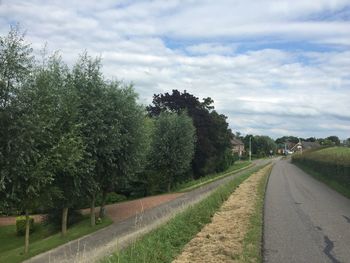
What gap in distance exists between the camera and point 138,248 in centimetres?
991

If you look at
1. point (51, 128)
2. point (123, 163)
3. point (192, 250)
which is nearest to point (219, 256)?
point (192, 250)

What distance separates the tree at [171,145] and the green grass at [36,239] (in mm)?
14665

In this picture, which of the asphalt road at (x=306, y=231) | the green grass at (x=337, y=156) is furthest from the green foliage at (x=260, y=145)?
the asphalt road at (x=306, y=231)

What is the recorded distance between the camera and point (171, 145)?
143ft

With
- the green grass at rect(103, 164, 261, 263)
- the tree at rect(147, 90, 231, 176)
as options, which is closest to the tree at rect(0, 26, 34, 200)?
the green grass at rect(103, 164, 261, 263)

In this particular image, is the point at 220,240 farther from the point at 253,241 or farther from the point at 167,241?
the point at 167,241

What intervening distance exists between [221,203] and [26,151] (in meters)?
7.83

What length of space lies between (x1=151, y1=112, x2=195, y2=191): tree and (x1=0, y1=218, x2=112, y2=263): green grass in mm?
14665

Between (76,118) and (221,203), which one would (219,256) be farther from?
(76,118)

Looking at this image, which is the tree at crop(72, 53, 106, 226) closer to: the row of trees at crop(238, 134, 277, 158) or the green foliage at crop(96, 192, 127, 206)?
the green foliage at crop(96, 192, 127, 206)

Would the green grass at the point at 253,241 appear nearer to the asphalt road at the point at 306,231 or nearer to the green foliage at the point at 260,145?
the asphalt road at the point at 306,231

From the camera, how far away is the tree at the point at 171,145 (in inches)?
1708

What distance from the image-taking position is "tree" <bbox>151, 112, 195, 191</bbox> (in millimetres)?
43375

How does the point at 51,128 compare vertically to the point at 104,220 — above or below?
above
